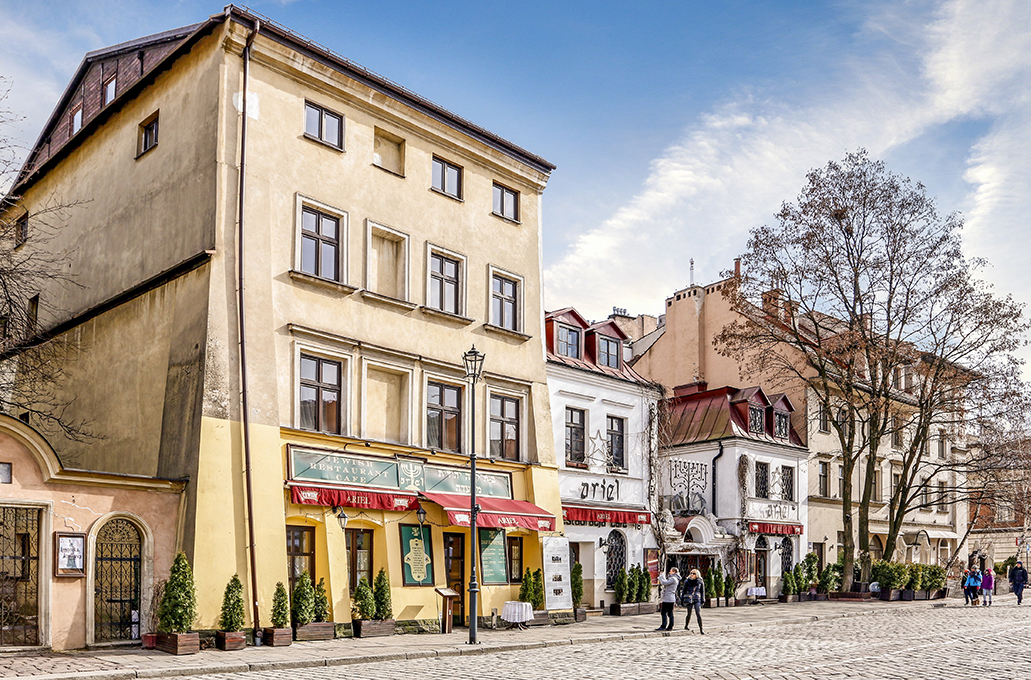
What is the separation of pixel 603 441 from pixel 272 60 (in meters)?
14.5

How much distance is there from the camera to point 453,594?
75.0 ft

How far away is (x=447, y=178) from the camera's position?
26.3 meters

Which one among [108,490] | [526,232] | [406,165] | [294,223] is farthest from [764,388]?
[108,490]

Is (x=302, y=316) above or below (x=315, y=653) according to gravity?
above

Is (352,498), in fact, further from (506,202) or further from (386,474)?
(506,202)

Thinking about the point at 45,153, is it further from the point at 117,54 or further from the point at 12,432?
the point at 12,432

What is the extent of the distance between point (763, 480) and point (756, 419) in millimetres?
2385

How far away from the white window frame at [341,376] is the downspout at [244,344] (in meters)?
1.35

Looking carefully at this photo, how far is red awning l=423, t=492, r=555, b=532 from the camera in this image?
75.3 feet

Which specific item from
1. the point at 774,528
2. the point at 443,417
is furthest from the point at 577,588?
the point at 774,528

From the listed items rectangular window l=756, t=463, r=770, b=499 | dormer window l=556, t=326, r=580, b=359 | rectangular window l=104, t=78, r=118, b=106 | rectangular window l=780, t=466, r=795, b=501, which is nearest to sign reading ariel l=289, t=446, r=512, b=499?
dormer window l=556, t=326, r=580, b=359

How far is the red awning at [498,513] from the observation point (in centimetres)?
2295

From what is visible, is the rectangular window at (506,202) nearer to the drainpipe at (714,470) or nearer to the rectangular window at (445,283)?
the rectangular window at (445,283)

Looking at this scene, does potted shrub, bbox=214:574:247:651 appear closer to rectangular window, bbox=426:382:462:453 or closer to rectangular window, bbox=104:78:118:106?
rectangular window, bbox=426:382:462:453
